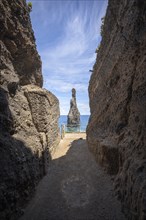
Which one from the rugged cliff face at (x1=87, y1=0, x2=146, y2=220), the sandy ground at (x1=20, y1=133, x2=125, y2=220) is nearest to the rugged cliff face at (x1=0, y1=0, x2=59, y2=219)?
the sandy ground at (x1=20, y1=133, x2=125, y2=220)

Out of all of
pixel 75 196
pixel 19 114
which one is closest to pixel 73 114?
pixel 19 114

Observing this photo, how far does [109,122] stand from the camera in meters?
9.88

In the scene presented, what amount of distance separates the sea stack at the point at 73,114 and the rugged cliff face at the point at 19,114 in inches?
1143

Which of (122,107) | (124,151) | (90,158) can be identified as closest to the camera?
(124,151)

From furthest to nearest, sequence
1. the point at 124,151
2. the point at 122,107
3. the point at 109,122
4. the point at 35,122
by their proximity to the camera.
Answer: the point at 35,122 → the point at 109,122 → the point at 122,107 → the point at 124,151

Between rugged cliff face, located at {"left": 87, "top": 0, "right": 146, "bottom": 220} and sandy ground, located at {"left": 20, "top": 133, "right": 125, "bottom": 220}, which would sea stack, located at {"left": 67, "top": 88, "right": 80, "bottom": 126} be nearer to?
sandy ground, located at {"left": 20, "top": 133, "right": 125, "bottom": 220}

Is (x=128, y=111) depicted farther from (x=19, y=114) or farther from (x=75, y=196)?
(x=19, y=114)

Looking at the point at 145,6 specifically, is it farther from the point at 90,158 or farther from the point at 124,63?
the point at 90,158

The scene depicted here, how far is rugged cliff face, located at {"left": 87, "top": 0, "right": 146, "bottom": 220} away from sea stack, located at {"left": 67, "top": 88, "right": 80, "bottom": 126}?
32102 mm

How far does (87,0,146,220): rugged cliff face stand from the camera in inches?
214

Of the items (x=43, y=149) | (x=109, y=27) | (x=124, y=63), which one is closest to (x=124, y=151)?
(x=124, y=63)

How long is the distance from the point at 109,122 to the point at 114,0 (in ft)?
25.3

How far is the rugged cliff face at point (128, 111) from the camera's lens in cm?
543

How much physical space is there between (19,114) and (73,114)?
36023 millimetres
